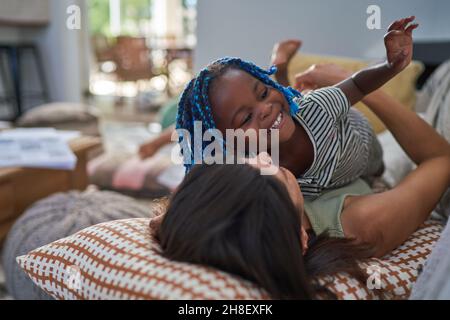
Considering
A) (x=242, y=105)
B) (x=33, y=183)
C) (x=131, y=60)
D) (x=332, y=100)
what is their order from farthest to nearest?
(x=131, y=60), (x=33, y=183), (x=332, y=100), (x=242, y=105)

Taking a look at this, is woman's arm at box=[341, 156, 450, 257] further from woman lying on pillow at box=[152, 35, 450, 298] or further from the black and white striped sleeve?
the black and white striped sleeve

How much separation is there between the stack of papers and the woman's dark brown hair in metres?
1.21

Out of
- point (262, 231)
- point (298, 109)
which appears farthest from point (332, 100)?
point (262, 231)

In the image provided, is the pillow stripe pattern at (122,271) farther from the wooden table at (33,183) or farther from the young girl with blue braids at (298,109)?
the wooden table at (33,183)

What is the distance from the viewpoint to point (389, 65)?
795 mm

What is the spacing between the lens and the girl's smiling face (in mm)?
715

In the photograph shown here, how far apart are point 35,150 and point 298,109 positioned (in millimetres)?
1240

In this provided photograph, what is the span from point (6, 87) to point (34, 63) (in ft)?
1.15

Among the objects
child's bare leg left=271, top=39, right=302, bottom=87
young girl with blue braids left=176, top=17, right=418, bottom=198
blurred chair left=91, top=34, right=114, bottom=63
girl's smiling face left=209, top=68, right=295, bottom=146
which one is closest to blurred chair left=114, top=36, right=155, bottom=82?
blurred chair left=91, top=34, right=114, bottom=63

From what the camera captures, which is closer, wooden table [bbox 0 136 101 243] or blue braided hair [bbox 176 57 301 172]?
blue braided hair [bbox 176 57 301 172]

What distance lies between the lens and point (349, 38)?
1934mm

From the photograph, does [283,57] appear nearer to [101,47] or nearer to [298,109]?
[298,109]
